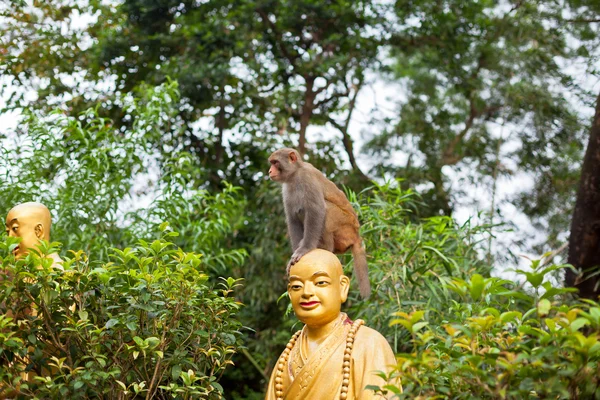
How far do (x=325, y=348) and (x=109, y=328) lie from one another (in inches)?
49.1

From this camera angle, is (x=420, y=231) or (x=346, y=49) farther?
(x=346, y=49)

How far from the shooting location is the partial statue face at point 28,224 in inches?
205

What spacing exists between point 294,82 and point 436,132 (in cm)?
280

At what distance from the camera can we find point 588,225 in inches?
289

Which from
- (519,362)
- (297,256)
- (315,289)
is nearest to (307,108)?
(297,256)

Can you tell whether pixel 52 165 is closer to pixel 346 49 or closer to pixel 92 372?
pixel 92 372

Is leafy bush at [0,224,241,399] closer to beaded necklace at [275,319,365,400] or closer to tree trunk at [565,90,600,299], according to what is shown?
beaded necklace at [275,319,365,400]

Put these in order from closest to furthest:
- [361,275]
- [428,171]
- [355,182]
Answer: [361,275], [355,182], [428,171]

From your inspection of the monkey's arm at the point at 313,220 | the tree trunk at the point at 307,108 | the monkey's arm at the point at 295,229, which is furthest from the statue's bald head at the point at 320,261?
the tree trunk at the point at 307,108

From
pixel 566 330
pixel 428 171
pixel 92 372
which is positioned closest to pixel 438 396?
pixel 566 330

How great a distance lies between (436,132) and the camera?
13086 mm

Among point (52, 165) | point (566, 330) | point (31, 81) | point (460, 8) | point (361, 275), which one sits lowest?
point (566, 330)

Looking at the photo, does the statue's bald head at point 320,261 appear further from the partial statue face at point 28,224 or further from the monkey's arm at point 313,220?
the partial statue face at point 28,224

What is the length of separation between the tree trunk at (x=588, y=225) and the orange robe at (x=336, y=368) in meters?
3.91
